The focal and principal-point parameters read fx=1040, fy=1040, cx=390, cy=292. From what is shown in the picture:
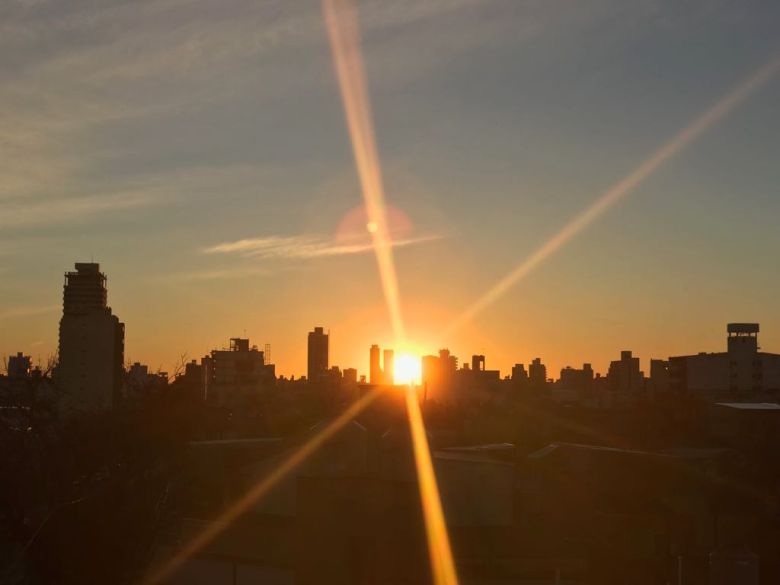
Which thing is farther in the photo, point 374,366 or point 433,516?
point 374,366

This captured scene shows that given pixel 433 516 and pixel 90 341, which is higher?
pixel 90 341

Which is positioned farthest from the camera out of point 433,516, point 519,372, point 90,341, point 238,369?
point 519,372

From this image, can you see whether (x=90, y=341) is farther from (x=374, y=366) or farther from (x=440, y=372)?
(x=440, y=372)

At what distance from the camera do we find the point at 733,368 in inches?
4860

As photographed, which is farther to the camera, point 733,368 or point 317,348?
point 317,348

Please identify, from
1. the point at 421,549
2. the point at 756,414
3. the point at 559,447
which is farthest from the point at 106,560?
the point at 756,414

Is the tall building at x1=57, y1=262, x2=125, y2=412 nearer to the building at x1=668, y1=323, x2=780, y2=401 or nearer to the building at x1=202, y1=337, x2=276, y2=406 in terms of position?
the building at x1=202, y1=337, x2=276, y2=406

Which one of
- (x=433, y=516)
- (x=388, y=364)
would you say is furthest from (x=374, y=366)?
(x=433, y=516)

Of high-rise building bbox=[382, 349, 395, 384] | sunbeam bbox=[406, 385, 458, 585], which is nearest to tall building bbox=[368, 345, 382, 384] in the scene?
high-rise building bbox=[382, 349, 395, 384]

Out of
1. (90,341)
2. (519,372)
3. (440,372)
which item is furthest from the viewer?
(440,372)

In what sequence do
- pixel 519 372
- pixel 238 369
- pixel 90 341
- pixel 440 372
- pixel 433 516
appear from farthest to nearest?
pixel 440 372 < pixel 519 372 < pixel 238 369 < pixel 90 341 < pixel 433 516

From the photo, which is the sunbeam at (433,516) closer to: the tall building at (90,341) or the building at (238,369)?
the tall building at (90,341)

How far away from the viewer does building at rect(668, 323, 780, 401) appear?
400 ft

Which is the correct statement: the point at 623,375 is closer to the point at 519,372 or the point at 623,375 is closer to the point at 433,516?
the point at 519,372
